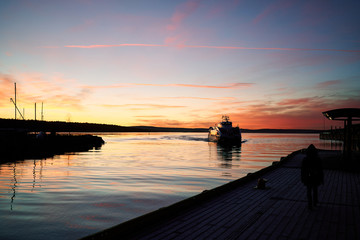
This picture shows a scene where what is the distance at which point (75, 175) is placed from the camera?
70.5ft

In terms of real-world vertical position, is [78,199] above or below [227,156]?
above

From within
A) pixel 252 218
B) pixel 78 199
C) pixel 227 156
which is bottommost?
pixel 227 156

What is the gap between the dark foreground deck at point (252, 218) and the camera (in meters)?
6.22

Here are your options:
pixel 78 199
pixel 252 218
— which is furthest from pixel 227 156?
pixel 252 218

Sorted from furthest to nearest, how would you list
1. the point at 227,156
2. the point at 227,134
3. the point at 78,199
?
the point at 227,134 → the point at 227,156 → the point at 78,199

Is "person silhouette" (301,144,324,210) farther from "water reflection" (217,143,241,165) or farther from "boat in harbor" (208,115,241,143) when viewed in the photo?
"boat in harbor" (208,115,241,143)

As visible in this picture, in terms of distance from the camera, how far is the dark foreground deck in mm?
6223

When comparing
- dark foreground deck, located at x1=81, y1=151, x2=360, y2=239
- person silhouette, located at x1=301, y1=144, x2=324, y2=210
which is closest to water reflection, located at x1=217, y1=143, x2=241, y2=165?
dark foreground deck, located at x1=81, y1=151, x2=360, y2=239

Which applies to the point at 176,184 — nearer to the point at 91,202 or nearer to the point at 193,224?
the point at 91,202

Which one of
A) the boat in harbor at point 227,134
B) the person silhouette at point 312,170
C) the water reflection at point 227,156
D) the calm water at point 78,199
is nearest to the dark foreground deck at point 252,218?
the person silhouette at point 312,170

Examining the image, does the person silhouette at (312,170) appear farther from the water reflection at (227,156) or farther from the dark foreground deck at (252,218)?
the water reflection at (227,156)

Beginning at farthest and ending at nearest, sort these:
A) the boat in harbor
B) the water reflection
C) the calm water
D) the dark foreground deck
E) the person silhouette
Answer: the boat in harbor → the water reflection → the calm water → the person silhouette → the dark foreground deck

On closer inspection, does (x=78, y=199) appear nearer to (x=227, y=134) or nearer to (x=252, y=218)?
(x=252, y=218)

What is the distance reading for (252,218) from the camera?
756 cm
